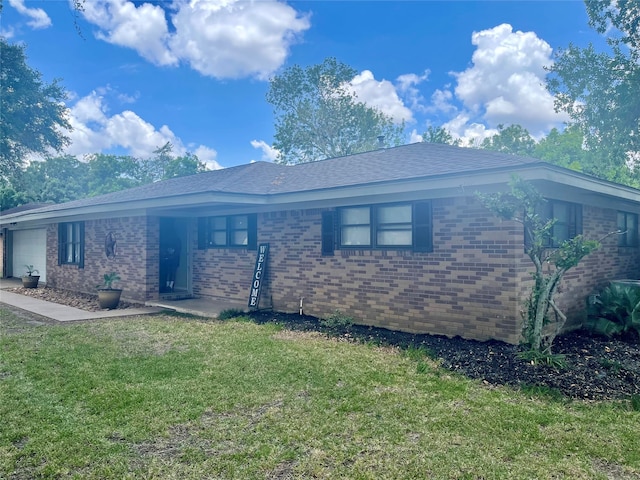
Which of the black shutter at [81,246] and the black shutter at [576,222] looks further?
the black shutter at [81,246]

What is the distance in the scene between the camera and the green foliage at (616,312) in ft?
23.7

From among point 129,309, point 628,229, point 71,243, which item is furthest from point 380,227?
point 71,243

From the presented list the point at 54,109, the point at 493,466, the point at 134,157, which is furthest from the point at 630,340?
the point at 134,157

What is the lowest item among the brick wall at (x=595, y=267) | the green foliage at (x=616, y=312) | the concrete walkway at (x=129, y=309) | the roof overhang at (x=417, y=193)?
the concrete walkway at (x=129, y=309)

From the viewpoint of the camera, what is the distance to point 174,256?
12.3m

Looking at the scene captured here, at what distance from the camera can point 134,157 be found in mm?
55250

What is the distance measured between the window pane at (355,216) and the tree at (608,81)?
43.8 feet

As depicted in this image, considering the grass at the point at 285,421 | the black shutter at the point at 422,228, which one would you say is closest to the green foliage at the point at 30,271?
the grass at the point at 285,421

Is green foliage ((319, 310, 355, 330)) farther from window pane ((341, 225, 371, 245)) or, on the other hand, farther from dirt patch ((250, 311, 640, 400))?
window pane ((341, 225, 371, 245))

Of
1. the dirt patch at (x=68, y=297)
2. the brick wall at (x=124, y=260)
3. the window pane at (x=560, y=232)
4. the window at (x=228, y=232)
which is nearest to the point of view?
the window pane at (x=560, y=232)

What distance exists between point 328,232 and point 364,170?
159cm

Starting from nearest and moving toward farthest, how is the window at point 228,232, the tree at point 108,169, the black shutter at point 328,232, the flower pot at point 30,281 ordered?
the black shutter at point 328,232 < the window at point 228,232 < the flower pot at point 30,281 < the tree at point 108,169

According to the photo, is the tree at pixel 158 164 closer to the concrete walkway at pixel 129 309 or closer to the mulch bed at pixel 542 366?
the concrete walkway at pixel 129 309

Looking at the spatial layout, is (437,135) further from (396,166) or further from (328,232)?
(328,232)
